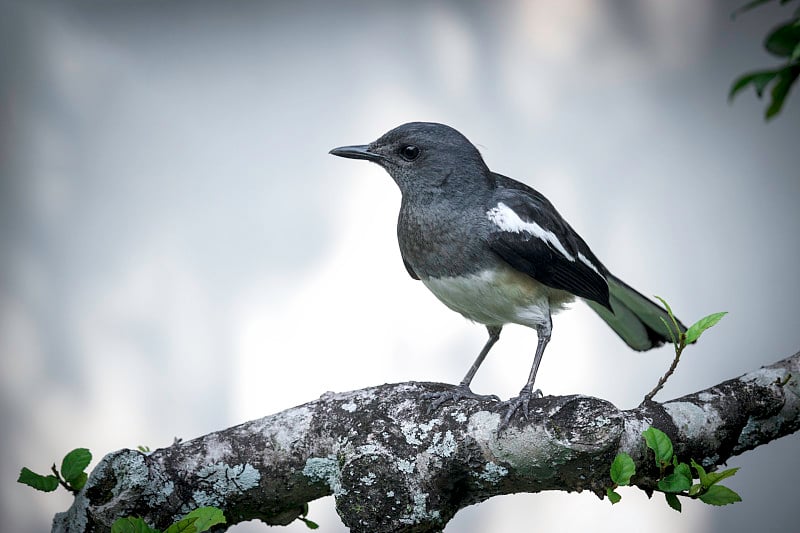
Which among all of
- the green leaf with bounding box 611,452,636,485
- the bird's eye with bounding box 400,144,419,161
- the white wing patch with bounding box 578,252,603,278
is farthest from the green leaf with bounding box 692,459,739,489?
the bird's eye with bounding box 400,144,419,161

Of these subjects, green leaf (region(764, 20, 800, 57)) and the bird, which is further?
Answer: the bird

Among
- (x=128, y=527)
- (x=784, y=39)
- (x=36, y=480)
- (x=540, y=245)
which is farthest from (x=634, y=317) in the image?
(x=36, y=480)

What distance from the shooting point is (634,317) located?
6.48ft

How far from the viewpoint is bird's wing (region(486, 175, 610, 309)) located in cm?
168

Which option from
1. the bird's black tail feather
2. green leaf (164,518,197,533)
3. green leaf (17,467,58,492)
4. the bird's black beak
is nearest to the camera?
green leaf (164,518,197,533)

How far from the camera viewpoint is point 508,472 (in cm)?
142

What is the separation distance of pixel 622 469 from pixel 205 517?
2.27 feet

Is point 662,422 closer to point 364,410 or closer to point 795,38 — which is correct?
point 364,410

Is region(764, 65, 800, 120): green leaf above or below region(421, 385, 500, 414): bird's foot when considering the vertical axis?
above

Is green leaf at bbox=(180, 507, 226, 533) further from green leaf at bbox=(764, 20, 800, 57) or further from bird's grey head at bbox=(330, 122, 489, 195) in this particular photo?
green leaf at bbox=(764, 20, 800, 57)

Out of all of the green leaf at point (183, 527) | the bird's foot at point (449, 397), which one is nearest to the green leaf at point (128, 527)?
the green leaf at point (183, 527)

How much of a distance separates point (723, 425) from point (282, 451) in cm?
85

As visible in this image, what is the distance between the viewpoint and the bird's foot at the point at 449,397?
154cm

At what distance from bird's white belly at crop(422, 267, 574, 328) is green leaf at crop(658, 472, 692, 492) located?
0.49 meters
